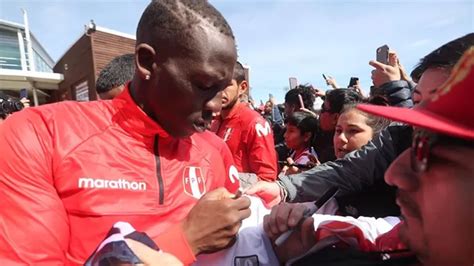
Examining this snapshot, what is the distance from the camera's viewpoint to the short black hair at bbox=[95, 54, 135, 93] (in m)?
3.14

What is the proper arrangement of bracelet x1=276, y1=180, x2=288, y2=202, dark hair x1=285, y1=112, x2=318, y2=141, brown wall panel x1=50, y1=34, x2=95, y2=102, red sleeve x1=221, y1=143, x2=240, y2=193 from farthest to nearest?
1. brown wall panel x1=50, y1=34, x2=95, y2=102
2. dark hair x1=285, y1=112, x2=318, y2=141
3. bracelet x1=276, y1=180, x2=288, y2=202
4. red sleeve x1=221, y1=143, x2=240, y2=193

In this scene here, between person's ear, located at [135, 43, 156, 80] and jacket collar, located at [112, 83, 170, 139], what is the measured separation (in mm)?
130

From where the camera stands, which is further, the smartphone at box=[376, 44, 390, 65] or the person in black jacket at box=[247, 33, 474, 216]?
the smartphone at box=[376, 44, 390, 65]

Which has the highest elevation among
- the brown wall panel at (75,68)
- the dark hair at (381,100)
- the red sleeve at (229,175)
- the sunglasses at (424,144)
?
the brown wall panel at (75,68)

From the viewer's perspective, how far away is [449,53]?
1.45 metres

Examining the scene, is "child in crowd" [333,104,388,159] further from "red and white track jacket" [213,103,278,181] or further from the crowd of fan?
"red and white track jacket" [213,103,278,181]

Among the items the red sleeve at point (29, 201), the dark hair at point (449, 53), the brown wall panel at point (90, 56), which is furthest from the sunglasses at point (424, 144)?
the brown wall panel at point (90, 56)

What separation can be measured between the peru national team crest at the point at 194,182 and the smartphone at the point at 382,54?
2198 millimetres

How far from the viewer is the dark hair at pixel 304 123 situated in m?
4.46

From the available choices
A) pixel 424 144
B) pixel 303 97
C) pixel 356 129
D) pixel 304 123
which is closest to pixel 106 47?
pixel 303 97

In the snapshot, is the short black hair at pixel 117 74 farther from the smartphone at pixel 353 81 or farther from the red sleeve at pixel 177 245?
the smartphone at pixel 353 81

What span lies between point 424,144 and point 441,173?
7 centimetres

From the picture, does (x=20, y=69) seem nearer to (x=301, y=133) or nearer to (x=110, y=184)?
(x=301, y=133)

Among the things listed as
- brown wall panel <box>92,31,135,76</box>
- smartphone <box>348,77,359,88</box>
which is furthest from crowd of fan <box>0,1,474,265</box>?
brown wall panel <box>92,31,135,76</box>
